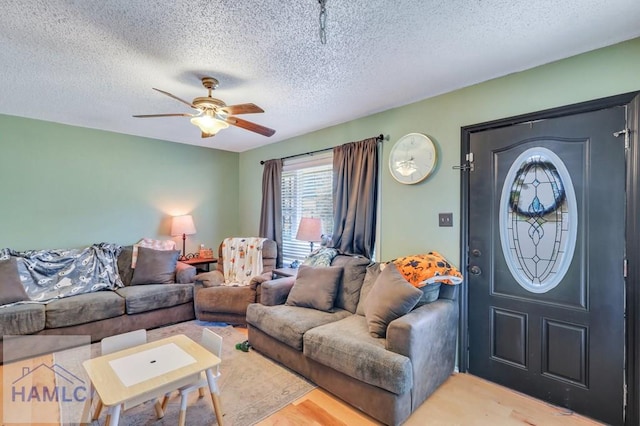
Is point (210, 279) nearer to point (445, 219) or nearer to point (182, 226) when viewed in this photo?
point (182, 226)

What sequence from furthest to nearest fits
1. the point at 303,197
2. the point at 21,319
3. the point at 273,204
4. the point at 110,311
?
1. the point at 273,204
2. the point at 303,197
3. the point at 110,311
4. the point at 21,319

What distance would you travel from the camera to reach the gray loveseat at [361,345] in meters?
1.92

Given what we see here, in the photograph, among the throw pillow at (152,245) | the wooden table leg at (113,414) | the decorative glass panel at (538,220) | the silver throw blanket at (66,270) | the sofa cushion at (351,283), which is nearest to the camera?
the wooden table leg at (113,414)

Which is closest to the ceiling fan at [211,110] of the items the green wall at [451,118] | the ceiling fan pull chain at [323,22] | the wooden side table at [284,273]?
the ceiling fan pull chain at [323,22]

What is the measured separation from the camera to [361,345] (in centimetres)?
208

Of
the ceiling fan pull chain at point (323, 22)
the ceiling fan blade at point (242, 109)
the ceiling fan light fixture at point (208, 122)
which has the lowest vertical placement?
the ceiling fan light fixture at point (208, 122)

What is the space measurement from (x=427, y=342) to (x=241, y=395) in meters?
1.45

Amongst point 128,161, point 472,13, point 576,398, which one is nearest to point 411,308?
point 576,398

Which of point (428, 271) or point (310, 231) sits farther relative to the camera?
point (310, 231)

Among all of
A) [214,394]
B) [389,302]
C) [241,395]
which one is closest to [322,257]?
[389,302]

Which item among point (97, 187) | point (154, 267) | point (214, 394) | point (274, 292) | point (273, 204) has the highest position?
point (97, 187)

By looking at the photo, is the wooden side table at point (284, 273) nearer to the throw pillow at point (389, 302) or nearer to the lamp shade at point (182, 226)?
the throw pillow at point (389, 302)

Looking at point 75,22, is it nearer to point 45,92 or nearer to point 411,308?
point 45,92

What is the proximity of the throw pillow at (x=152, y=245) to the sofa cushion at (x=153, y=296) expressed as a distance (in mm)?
389
